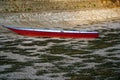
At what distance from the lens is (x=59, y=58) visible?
18.6 m

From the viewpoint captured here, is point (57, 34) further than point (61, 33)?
Yes

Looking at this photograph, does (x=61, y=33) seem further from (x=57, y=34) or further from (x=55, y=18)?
(x=55, y=18)

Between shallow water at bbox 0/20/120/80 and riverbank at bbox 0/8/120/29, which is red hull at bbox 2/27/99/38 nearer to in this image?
shallow water at bbox 0/20/120/80

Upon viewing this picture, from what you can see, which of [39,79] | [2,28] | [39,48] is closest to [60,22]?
[2,28]

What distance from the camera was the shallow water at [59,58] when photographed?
602 inches

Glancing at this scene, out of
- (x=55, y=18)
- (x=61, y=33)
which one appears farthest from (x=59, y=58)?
(x=55, y=18)

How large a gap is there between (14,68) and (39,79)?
7.93 feet

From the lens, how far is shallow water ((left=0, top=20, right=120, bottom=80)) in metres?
15.3

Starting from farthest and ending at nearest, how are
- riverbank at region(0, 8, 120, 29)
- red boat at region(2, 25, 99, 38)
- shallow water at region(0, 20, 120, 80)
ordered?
1. riverbank at region(0, 8, 120, 29)
2. red boat at region(2, 25, 99, 38)
3. shallow water at region(0, 20, 120, 80)

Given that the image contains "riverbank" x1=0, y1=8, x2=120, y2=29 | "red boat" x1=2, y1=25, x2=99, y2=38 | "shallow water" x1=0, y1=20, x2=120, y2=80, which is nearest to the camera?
"shallow water" x1=0, y1=20, x2=120, y2=80

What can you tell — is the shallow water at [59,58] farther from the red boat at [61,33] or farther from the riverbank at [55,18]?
the riverbank at [55,18]

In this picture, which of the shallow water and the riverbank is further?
the riverbank

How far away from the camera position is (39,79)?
1453cm

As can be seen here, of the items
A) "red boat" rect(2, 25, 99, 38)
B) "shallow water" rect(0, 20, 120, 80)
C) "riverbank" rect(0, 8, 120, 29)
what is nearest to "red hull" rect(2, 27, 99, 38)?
"red boat" rect(2, 25, 99, 38)
